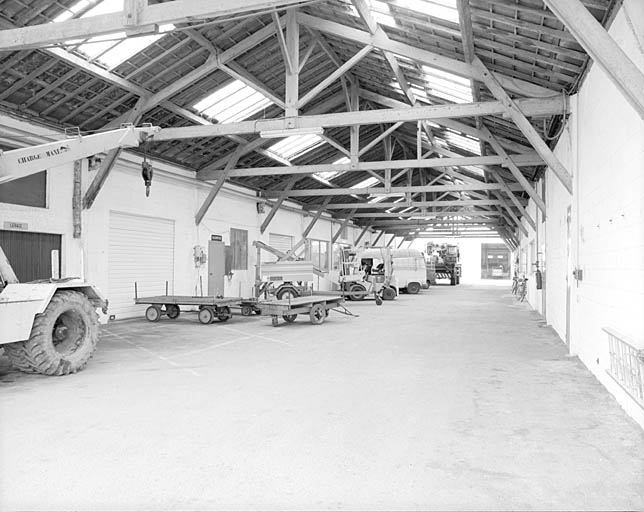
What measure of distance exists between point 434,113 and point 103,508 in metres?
7.98

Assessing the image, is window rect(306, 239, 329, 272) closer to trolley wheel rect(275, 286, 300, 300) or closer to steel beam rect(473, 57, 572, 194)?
trolley wheel rect(275, 286, 300, 300)

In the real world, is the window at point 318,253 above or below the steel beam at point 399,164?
below

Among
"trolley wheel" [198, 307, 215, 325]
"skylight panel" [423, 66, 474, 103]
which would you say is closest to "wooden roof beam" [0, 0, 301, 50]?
"skylight panel" [423, 66, 474, 103]

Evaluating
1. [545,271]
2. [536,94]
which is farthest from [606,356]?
[545,271]

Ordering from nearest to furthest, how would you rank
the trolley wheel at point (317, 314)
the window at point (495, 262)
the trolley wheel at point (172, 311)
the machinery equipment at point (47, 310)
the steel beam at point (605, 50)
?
the steel beam at point (605, 50)
the machinery equipment at point (47, 310)
the trolley wheel at point (317, 314)
the trolley wheel at point (172, 311)
the window at point (495, 262)

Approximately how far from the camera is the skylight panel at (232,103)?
12000 mm

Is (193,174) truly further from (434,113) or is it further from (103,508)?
(103,508)

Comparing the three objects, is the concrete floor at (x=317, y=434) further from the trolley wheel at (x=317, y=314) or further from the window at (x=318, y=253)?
the window at (x=318, y=253)

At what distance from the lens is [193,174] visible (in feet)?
48.9

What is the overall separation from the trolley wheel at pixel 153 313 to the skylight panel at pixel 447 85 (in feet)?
27.4

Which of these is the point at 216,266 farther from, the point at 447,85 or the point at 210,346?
the point at 447,85

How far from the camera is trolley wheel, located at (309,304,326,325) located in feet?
39.4

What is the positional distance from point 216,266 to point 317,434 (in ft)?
40.8

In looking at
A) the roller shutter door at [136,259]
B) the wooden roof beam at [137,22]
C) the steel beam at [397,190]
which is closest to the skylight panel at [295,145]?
the steel beam at [397,190]
